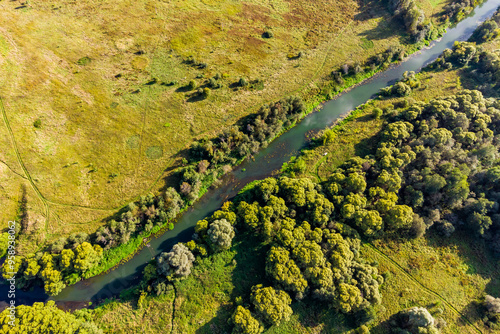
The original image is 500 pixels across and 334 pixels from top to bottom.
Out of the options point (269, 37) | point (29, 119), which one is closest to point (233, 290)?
point (29, 119)

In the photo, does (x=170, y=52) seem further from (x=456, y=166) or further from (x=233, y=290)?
(x=456, y=166)

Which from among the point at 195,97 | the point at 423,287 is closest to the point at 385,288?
the point at 423,287

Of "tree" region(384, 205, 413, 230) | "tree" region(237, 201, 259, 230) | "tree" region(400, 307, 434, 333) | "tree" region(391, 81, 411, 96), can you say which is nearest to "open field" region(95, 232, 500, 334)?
"tree" region(400, 307, 434, 333)

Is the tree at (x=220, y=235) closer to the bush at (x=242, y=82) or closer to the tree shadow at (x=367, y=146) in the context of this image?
the tree shadow at (x=367, y=146)

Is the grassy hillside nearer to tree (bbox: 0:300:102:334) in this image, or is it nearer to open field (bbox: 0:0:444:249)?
tree (bbox: 0:300:102:334)

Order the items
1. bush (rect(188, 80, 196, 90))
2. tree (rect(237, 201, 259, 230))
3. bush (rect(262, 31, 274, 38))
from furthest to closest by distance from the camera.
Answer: bush (rect(262, 31, 274, 38)), bush (rect(188, 80, 196, 90)), tree (rect(237, 201, 259, 230))

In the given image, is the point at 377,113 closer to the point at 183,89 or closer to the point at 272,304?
the point at 183,89
